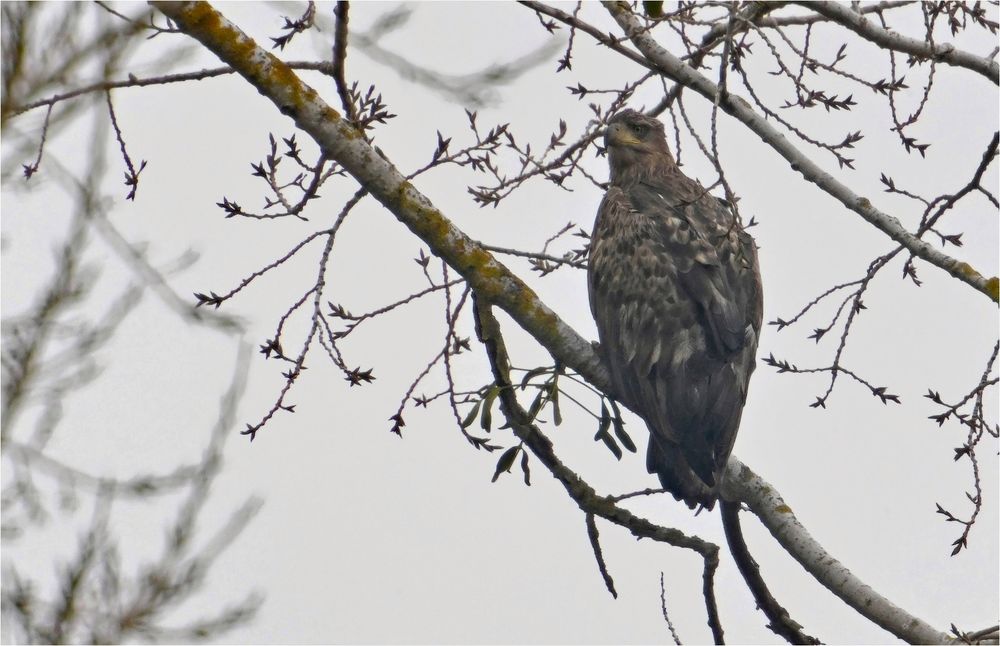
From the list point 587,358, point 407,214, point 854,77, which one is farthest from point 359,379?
point 854,77

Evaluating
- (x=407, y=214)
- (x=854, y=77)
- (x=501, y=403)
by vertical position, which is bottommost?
(x=501, y=403)

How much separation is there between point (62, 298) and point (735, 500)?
2.80m

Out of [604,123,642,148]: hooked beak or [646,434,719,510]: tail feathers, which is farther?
[604,123,642,148]: hooked beak

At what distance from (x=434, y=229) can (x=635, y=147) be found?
2876 mm

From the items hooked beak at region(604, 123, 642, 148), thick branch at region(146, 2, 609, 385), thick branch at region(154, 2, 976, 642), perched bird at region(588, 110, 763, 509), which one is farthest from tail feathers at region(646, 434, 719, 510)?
hooked beak at region(604, 123, 642, 148)

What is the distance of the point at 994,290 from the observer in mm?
5281

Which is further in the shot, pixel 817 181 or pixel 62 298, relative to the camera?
pixel 817 181

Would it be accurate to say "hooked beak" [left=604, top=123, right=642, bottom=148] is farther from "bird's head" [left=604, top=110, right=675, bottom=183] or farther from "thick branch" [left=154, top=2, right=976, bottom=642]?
"thick branch" [left=154, top=2, right=976, bottom=642]

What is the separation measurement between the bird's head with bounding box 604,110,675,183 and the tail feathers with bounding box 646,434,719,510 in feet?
6.86

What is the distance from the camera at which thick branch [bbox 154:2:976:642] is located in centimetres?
500

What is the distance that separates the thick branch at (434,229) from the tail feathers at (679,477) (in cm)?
11

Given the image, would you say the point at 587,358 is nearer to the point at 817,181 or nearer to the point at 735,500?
the point at 735,500

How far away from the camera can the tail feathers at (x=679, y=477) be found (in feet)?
19.7

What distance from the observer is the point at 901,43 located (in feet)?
18.8
